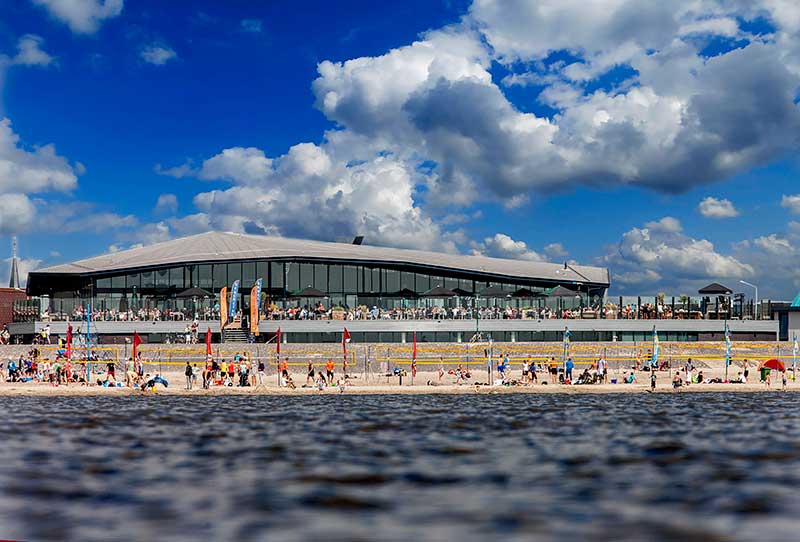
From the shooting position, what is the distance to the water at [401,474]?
16.3 metres

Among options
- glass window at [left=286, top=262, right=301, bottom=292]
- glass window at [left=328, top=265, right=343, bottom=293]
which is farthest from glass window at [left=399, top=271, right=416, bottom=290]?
glass window at [left=286, top=262, right=301, bottom=292]

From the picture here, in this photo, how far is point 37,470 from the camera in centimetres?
2262

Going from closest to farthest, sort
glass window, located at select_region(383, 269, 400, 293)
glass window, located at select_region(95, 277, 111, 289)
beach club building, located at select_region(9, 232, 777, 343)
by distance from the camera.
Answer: beach club building, located at select_region(9, 232, 777, 343)
glass window, located at select_region(95, 277, 111, 289)
glass window, located at select_region(383, 269, 400, 293)

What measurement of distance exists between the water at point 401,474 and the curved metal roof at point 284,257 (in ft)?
140

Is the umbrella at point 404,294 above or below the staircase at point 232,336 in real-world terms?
above

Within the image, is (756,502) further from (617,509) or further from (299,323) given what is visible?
(299,323)

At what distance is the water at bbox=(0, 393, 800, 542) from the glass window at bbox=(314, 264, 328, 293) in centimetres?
4299

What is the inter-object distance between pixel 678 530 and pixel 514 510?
3228 millimetres

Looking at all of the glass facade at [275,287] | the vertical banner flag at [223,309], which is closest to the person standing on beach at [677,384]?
the glass facade at [275,287]

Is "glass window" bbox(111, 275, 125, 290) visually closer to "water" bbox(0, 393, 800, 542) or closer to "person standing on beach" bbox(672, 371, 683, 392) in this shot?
"water" bbox(0, 393, 800, 542)

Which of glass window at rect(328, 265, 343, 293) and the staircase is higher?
glass window at rect(328, 265, 343, 293)

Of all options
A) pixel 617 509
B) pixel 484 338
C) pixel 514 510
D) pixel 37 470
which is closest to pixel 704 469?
pixel 617 509

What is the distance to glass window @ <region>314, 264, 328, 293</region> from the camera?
82000 millimetres

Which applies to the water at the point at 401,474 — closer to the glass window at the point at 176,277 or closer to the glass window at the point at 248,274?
the glass window at the point at 248,274
